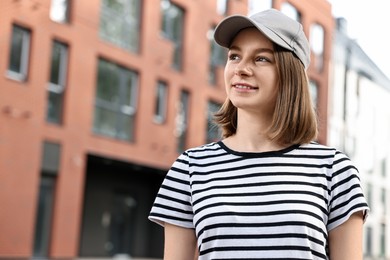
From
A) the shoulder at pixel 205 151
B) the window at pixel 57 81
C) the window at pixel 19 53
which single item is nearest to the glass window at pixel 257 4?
the window at pixel 57 81

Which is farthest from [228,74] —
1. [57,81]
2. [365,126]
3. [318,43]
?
[365,126]

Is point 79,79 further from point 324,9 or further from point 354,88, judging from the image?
point 354,88

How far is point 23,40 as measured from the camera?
51.8ft

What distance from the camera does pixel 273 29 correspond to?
6.17 feet

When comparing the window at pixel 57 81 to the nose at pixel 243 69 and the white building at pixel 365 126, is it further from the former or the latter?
the nose at pixel 243 69

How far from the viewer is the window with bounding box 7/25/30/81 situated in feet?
50.8

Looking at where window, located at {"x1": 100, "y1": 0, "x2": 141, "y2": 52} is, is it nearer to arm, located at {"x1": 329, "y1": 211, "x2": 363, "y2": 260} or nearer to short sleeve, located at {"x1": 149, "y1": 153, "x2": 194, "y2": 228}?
short sleeve, located at {"x1": 149, "y1": 153, "x2": 194, "y2": 228}

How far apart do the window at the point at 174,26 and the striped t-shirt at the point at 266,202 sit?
1816cm

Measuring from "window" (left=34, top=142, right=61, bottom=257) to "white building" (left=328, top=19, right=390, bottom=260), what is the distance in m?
14.3

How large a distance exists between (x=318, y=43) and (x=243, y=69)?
25986mm

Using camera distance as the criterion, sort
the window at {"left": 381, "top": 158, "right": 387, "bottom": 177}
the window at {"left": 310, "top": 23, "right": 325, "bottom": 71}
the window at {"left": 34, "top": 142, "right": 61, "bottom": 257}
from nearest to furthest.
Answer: the window at {"left": 34, "top": 142, "right": 61, "bottom": 257} < the window at {"left": 310, "top": 23, "right": 325, "bottom": 71} < the window at {"left": 381, "top": 158, "right": 387, "bottom": 177}

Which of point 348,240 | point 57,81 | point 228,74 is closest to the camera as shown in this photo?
point 348,240

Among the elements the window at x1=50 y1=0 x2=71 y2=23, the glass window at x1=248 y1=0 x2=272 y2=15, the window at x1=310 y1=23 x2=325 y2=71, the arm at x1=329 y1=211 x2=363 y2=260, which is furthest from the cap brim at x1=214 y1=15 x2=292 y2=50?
the window at x1=310 y1=23 x2=325 y2=71

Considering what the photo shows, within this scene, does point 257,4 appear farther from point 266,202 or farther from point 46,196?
point 266,202
